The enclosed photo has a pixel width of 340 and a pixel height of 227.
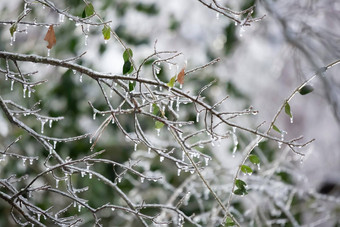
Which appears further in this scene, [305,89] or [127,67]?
[305,89]

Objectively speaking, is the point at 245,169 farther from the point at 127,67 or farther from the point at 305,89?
the point at 127,67

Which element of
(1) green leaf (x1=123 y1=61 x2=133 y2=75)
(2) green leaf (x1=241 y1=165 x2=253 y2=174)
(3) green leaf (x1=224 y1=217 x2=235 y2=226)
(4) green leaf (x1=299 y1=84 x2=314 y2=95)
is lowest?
(3) green leaf (x1=224 y1=217 x2=235 y2=226)

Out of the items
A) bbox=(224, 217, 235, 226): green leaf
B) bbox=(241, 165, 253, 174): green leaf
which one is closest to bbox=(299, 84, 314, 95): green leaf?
bbox=(241, 165, 253, 174): green leaf

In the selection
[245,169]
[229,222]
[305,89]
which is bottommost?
[229,222]

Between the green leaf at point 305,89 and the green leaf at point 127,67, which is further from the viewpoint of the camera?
the green leaf at point 305,89

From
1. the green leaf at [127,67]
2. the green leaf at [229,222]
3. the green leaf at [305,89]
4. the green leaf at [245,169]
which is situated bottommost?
the green leaf at [229,222]

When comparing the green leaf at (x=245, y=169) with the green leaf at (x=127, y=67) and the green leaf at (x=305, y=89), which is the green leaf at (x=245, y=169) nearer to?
the green leaf at (x=305, y=89)

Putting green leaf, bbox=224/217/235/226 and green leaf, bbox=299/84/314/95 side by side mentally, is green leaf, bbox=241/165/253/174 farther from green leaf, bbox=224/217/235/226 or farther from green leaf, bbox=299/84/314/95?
green leaf, bbox=299/84/314/95

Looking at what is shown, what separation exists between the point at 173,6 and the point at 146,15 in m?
1.05

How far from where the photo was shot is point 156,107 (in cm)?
125

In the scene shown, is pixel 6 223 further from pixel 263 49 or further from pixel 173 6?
pixel 263 49

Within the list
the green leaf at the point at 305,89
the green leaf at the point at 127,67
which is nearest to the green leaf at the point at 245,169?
the green leaf at the point at 305,89

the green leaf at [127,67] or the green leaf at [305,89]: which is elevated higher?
the green leaf at [127,67]

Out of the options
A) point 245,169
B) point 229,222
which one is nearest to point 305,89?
point 245,169
